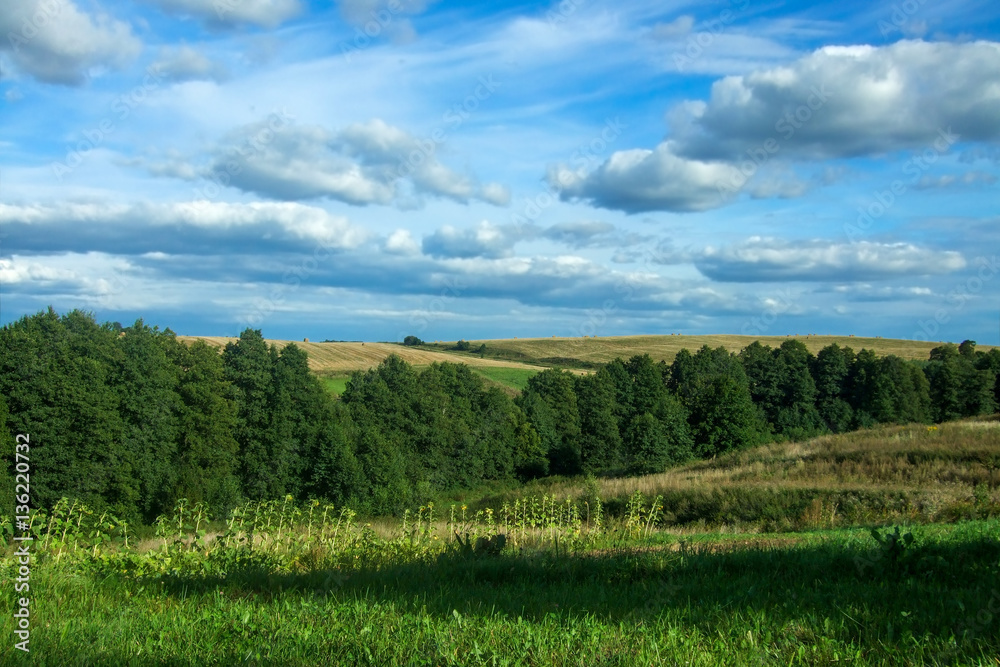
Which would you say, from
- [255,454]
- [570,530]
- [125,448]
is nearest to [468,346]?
[255,454]

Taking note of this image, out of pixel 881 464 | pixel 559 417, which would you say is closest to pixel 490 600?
pixel 881 464

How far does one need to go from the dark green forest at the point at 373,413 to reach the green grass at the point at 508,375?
4584mm

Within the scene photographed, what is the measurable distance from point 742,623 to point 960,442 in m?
23.7

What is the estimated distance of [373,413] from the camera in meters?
55.0

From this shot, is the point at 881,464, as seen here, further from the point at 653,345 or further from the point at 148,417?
the point at 653,345

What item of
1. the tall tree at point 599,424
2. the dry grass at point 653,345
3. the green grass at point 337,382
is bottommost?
the tall tree at point 599,424

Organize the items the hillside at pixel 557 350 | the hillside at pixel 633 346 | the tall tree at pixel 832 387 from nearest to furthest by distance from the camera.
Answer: the tall tree at pixel 832 387 → the hillside at pixel 557 350 → the hillside at pixel 633 346

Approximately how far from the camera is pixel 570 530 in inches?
370

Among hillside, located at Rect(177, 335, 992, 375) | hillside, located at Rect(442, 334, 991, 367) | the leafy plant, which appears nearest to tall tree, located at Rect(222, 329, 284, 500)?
hillside, located at Rect(177, 335, 992, 375)

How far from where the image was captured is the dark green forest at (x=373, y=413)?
35375mm

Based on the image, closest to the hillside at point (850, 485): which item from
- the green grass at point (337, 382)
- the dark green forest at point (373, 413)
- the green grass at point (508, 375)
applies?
the dark green forest at point (373, 413)

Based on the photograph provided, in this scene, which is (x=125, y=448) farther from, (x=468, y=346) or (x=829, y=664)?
(x=468, y=346)

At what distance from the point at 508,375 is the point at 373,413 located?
25998 millimetres

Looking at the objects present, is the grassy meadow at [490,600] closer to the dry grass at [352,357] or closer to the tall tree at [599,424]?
the dry grass at [352,357]
